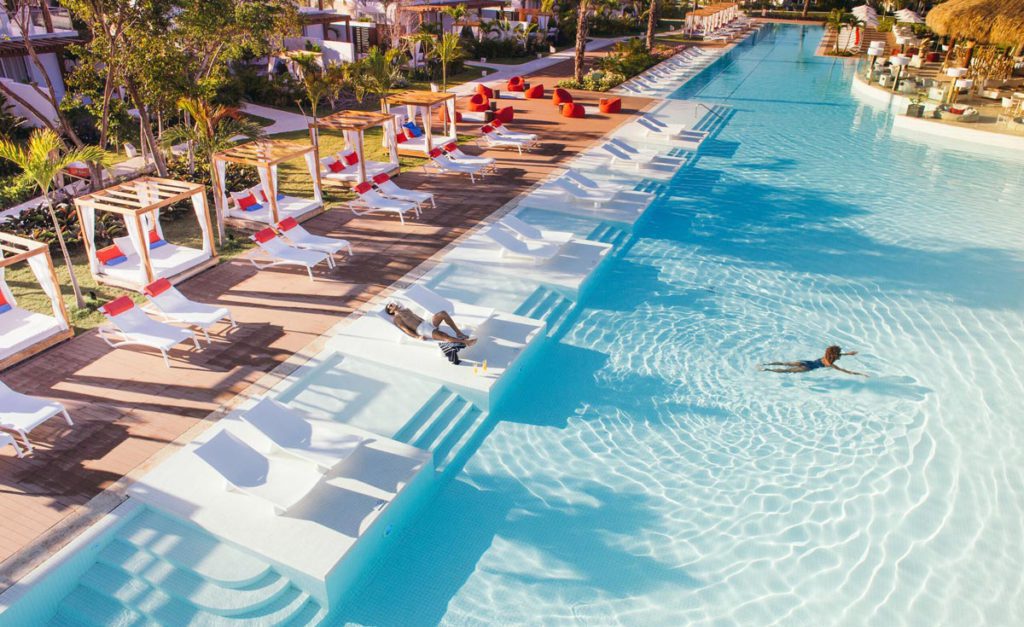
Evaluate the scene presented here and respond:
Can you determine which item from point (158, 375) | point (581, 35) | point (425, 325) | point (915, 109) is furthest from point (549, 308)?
point (581, 35)

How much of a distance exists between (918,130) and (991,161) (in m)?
3.79

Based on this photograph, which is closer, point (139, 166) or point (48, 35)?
point (139, 166)

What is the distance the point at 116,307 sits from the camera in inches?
390

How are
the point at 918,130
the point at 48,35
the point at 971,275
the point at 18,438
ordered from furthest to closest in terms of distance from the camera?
the point at 918,130 < the point at 48,35 < the point at 971,275 < the point at 18,438

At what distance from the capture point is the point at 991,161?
71.8 feet

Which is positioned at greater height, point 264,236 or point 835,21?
point 835,21

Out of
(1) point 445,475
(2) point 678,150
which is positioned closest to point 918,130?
(2) point 678,150

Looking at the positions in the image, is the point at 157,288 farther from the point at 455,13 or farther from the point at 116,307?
the point at 455,13

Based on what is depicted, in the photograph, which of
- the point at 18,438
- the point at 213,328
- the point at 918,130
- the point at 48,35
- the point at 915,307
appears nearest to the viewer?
the point at 18,438

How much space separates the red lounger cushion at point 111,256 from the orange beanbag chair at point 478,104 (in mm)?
15779

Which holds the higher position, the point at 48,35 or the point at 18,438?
the point at 48,35

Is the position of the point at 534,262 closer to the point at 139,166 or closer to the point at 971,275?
the point at 971,275

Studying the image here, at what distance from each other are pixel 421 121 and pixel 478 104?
→ 3.55 m

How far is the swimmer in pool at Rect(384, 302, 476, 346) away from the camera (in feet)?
32.8
